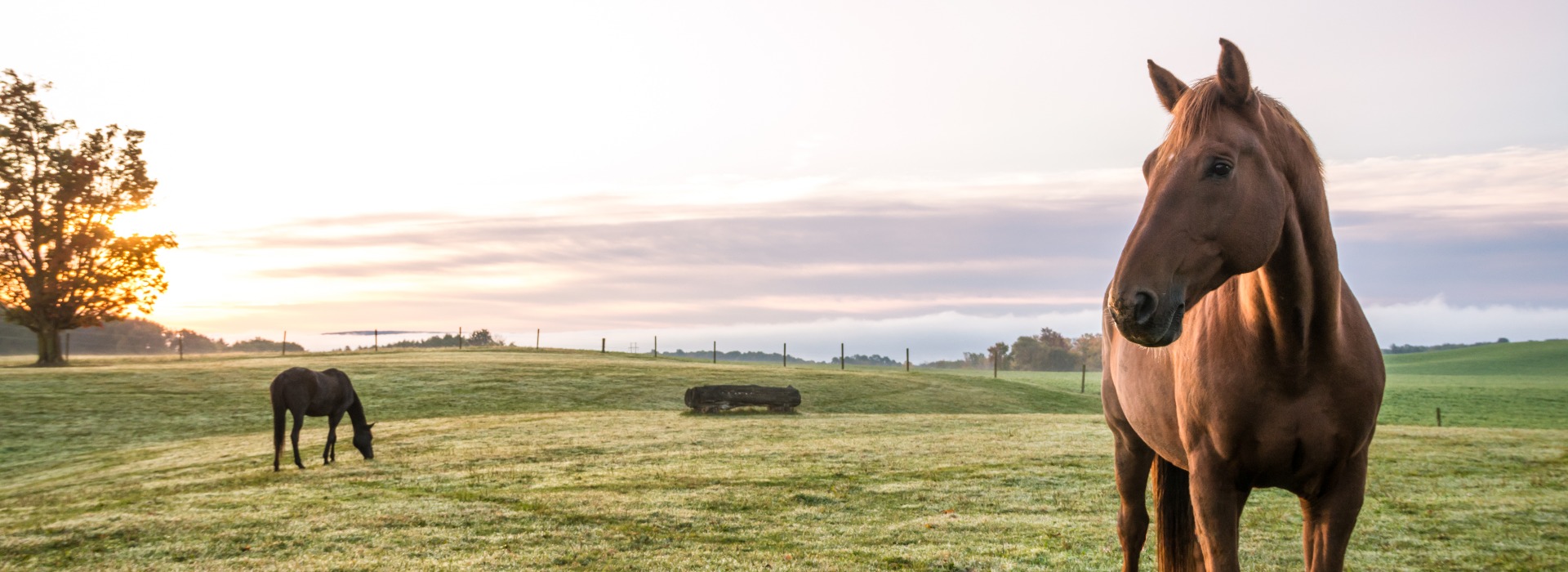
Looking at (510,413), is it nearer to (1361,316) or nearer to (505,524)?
(505,524)

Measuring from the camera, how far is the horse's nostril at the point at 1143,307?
2.37m

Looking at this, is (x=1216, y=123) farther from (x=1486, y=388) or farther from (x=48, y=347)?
(x=1486, y=388)

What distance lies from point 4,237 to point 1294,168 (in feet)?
159

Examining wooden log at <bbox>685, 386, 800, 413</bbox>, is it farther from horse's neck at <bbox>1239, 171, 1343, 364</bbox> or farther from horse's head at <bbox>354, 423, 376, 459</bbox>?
horse's neck at <bbox>1239, 171, 1343, 364</bbox>

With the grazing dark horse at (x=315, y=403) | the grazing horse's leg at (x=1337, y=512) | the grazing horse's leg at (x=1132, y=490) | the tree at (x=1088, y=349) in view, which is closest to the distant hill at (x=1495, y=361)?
the tree at (x=1088, y=349)

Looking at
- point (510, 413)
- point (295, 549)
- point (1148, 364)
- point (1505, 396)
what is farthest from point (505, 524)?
point (1505, 396)

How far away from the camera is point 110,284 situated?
3844 centimetres

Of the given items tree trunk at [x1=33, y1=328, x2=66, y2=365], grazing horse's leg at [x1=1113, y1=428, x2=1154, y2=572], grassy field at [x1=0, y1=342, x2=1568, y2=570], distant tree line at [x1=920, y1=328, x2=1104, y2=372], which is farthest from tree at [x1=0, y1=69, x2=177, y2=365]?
distant tree line at [x1=920, y1=328, x2=1104, y2=372]

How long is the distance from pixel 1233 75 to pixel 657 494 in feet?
30.9

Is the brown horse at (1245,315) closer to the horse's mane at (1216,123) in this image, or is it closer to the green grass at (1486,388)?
the horse's mane at (1216,123)

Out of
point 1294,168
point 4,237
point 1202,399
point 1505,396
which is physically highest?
point 4,237

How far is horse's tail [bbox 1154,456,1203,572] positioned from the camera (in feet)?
16.6

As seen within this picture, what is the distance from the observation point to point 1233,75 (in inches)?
108

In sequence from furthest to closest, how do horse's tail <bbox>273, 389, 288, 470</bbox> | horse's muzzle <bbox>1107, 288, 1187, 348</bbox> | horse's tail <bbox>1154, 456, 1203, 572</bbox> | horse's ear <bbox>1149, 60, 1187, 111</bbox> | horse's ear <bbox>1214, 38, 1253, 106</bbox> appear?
horse's tail <bbox>273, 389, 288, 470</bbox>
horse's tail <bbox>1154, 456, 1203, 572</bbox>
horse's ear <bbox>1149, 60, 1187, 111</bbox>
horse's ear <bbox>1214, 38, 1253, 106</bbox>
horse's muzzle <bbox>1107, 288, 1187, 348</bbox>
